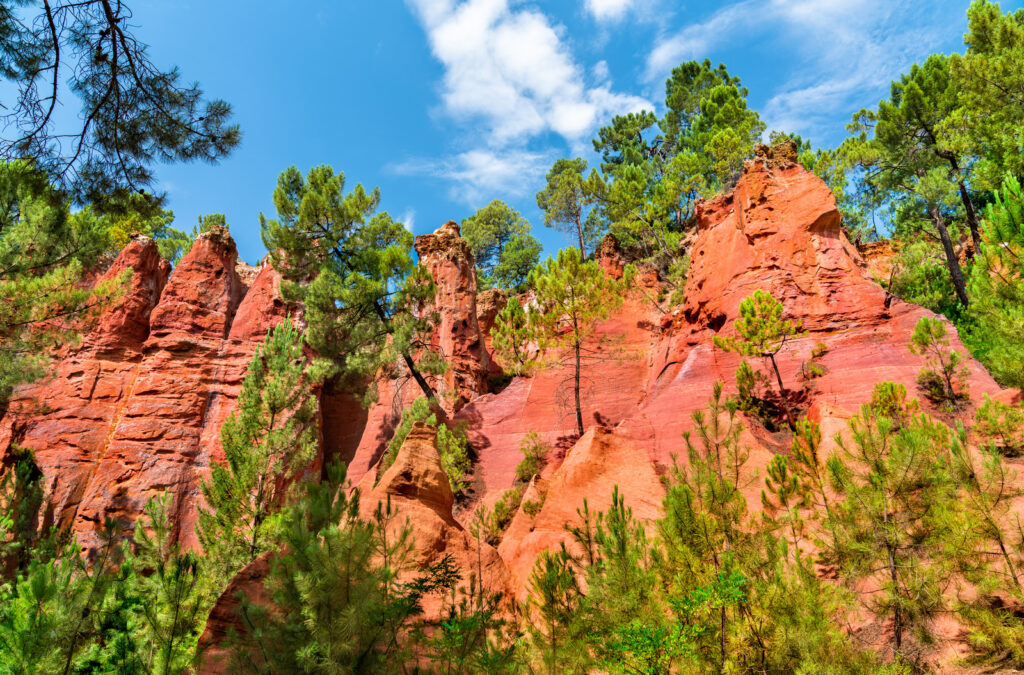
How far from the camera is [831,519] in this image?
217 inches

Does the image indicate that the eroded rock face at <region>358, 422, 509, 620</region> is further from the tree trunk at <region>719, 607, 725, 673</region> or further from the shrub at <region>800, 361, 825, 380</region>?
the shrub at <region>800, 361, 825, 380</region>

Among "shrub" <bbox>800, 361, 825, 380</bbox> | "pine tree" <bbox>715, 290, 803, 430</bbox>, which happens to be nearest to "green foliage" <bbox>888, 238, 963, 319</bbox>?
"shrub" <bbox>800, 361, 825, 380</bbox>

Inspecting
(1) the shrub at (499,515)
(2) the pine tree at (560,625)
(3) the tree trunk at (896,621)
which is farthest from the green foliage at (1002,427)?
(1) the shrub at (499,515)

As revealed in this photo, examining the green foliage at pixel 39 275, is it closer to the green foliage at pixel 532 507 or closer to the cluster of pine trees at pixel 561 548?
the cluster of pine trees at pixel 561 548

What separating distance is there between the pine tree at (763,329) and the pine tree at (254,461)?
38.2 feet

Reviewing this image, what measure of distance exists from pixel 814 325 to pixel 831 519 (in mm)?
10955

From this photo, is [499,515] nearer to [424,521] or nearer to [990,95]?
[424,521]

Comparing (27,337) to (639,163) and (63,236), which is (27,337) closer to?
(63,236)

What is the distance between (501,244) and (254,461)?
33.2m

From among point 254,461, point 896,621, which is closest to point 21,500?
point 254,461

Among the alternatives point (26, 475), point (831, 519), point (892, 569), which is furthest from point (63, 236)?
point (892, 569)

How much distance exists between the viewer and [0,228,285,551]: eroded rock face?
52.9 feet

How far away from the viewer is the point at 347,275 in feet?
65.8

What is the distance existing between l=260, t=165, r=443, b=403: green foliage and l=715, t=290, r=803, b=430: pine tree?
11.3m
